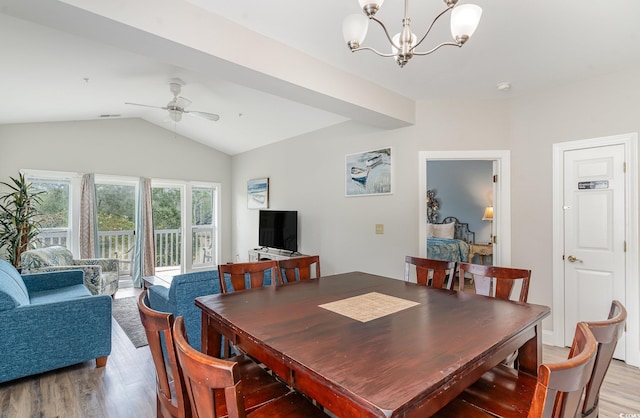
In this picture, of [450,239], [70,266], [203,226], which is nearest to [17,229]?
[70,266]

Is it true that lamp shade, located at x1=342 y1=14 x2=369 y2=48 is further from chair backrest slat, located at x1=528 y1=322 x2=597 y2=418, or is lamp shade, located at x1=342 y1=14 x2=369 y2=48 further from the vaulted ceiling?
chair backrest slat, located at x1=528 y1=322 x2=597 y2=418

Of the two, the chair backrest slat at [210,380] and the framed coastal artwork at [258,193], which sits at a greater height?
the framed coastal artwork at [258,193]

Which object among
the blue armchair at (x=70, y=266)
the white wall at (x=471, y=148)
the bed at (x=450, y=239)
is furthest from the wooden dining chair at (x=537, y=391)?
the blue armchair at (x=70, y=266)

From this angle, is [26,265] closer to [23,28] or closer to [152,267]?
[152,267]

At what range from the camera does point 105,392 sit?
7.75 feet

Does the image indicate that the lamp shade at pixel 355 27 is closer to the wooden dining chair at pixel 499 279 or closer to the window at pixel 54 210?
the wooden dining chair at pixel 499 279

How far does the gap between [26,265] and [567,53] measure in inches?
241

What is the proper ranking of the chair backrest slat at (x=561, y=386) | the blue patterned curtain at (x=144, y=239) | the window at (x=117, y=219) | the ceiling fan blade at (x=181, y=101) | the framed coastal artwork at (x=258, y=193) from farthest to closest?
the framed coastal artwork at (x=258, y=193) < the blue patterned curtain at (x=144, y=239) < the window at (x=117, y=219) < the ceiling fan blade at (x=181, y=101) < the chair backrest slat at (x=561, y=386)

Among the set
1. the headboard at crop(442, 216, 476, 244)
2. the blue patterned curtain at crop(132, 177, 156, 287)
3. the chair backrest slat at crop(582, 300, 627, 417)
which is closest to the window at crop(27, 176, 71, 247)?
the blue patterned curtain at crop(132, 177, 156, 287)

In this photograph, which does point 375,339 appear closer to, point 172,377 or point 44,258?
point 172,377

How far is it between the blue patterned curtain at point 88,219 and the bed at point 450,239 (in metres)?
5.95

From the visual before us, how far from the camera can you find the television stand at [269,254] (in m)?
5.27

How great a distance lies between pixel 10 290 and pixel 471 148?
178 inches

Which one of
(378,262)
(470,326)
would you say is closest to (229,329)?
(470,326)
